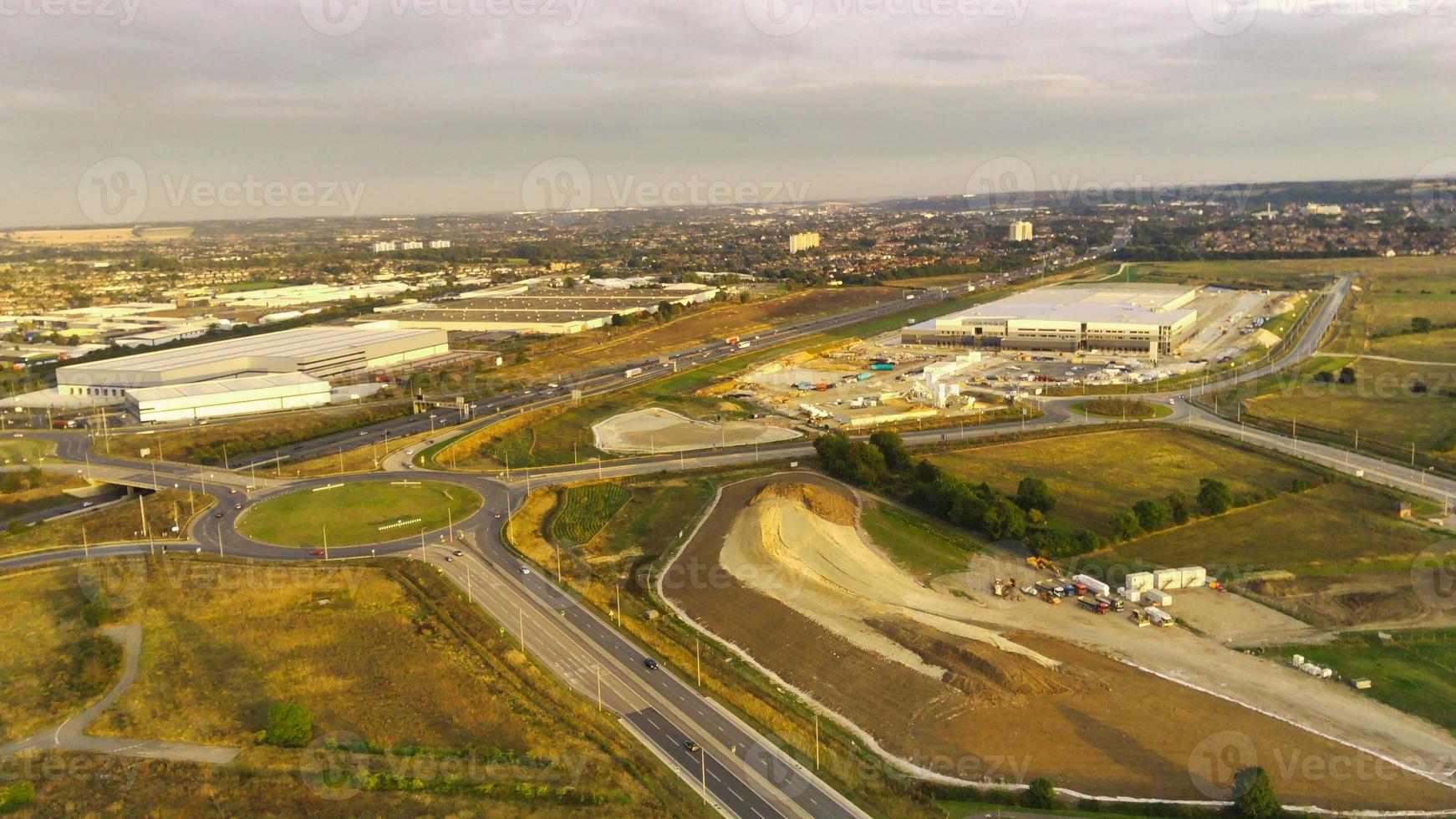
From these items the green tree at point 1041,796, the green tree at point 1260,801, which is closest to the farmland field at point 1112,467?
the green tree at point 1260,801

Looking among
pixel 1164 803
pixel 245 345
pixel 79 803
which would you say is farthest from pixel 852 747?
pixel 245 345

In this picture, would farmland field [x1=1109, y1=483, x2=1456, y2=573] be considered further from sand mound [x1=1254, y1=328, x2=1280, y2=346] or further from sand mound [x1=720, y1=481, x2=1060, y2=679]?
sand mound [x1=1254, y1=328, x2=1280, y2=346]

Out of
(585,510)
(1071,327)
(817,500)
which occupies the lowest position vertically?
(585,510)

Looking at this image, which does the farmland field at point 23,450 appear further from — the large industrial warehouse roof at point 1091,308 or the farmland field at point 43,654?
the large industrial warehouse roof at point 1091,308

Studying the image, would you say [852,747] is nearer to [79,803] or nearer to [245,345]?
[79,803]

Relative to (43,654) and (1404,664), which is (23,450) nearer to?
(43,654)

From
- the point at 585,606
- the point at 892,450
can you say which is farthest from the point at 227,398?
the point at 892,450
